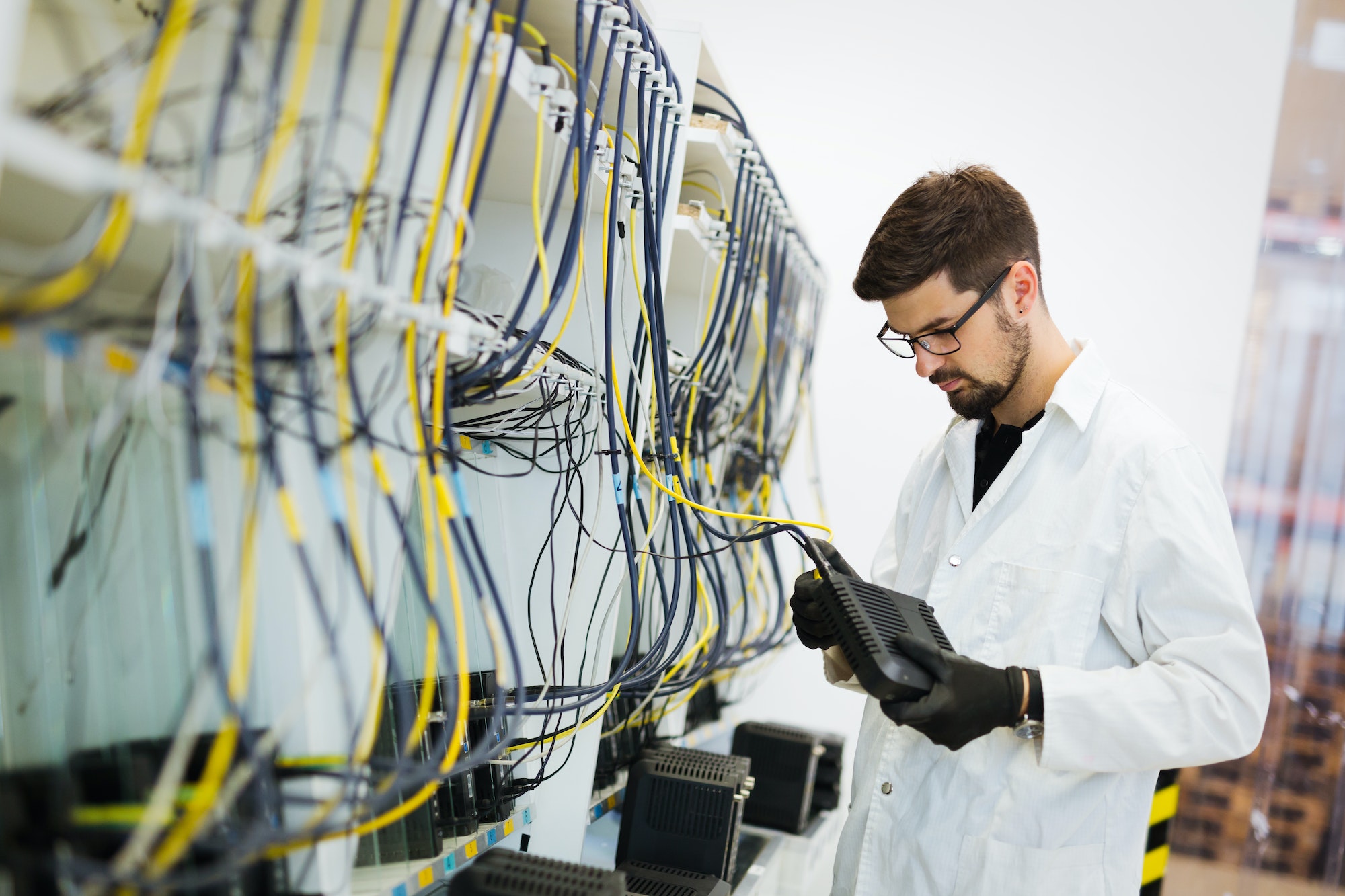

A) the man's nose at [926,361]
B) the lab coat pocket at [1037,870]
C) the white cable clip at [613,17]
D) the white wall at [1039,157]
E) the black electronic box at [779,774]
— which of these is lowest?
the black electronic box at [779,774]

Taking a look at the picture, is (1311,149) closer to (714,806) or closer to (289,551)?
(714,806)

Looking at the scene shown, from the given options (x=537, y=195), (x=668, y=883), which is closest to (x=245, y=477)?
(x=537, y=195)

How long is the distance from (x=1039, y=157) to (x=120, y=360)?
3.28m

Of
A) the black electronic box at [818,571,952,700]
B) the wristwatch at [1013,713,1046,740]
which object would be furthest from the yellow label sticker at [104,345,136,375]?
the wristwatch at [1013,713,1046,740]

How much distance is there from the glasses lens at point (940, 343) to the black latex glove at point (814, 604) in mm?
358

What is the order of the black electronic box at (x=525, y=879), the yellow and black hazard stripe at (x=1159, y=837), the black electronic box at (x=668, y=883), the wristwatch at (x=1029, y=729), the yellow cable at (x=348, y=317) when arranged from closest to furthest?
the yellow cable at (x=348, y=317) < the black electronic box at (x=525, y=879) < the wristwatch at (x=1029, y=729) < the black electronic box at (x=668, y=883) < the yellow and black hazard stripe at (x=1159, y=837)

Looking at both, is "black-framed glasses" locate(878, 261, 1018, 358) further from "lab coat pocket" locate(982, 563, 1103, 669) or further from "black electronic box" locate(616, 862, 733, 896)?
"black electronic box" locate(616, 862, 733, 896)

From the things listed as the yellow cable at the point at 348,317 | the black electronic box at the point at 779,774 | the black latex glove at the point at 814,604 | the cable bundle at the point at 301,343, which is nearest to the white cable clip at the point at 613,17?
the cable bundle at the point at 301,343

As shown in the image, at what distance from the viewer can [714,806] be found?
5.47 ft

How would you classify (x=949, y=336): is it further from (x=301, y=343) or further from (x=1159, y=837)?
(x=1159, y=837)

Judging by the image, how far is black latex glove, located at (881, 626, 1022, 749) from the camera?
1.25 meters

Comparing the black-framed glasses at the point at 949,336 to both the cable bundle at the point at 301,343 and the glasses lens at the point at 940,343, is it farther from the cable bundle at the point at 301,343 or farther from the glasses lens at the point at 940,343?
the cable bundle at the point at 301,343

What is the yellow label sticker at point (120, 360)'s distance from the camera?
0.76m

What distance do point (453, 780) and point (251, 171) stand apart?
884mm
